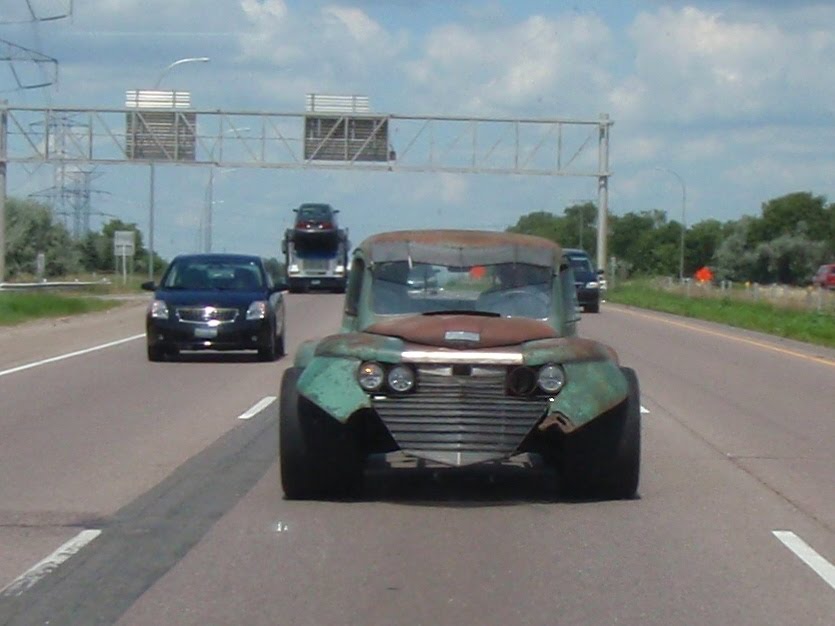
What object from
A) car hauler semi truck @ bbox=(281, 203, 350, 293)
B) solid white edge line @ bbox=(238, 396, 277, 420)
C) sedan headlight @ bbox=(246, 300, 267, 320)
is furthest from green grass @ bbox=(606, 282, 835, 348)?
solid white edge line @ bbox=(238, 396, 277, 420)

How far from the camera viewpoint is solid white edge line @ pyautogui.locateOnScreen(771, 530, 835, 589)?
8.93 m

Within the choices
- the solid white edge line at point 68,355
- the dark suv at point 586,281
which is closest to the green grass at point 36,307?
the solid white edge line at point 68,355

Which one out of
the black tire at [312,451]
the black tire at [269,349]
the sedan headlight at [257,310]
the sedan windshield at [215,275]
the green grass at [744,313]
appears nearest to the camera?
the black tire at [312,451]

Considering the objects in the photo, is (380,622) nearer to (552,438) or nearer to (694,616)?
(694,616)

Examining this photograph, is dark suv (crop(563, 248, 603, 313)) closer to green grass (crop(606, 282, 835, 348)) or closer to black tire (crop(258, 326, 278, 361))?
green grass (crop(606, 282, 835, 348))

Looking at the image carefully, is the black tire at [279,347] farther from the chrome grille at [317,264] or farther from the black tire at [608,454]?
the chrome grille at [317,264]

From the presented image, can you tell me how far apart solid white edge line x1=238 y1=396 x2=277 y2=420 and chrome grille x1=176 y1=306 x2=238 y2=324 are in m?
5.08

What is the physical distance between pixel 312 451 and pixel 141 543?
1552mm

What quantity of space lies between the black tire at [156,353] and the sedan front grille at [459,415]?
49.6ft

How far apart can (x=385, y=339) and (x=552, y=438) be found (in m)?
1.34

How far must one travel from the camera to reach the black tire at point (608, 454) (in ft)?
35.1

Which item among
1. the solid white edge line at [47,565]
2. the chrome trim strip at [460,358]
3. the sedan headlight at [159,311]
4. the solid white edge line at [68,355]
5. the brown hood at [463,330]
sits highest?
the brown hood at [463,330]

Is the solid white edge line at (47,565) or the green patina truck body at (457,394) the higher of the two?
the green patina truck body at (457,394)

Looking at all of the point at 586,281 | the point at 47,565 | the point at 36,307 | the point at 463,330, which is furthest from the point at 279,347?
the point at 586,281
